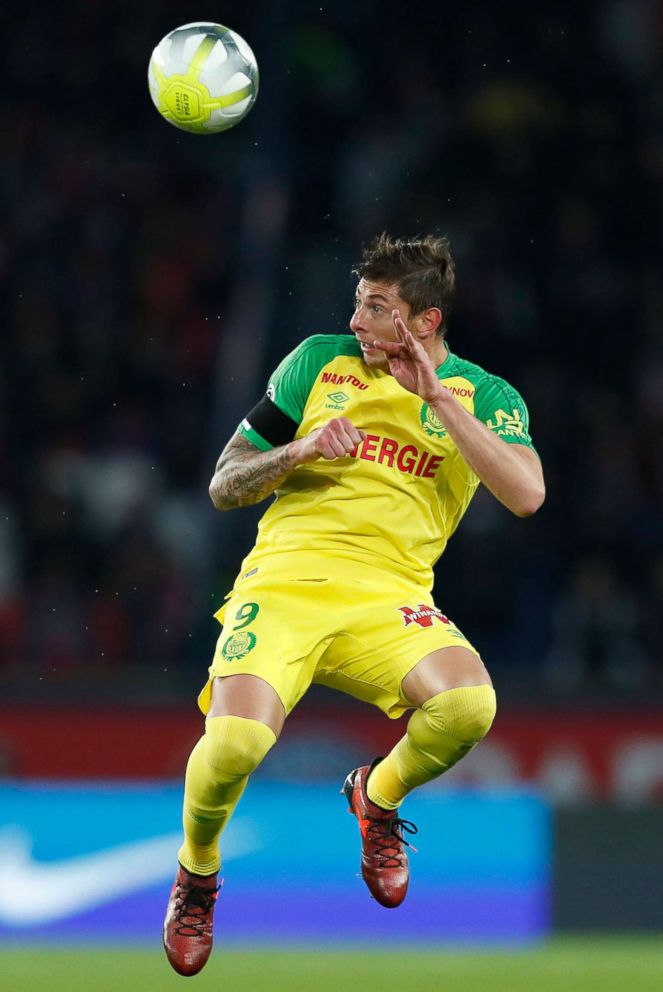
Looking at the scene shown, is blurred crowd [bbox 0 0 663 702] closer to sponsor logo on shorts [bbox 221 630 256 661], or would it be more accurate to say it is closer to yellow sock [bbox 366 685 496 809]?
yellow sock [bbox 366 685 496 809]

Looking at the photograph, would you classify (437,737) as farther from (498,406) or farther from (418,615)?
(498,406)

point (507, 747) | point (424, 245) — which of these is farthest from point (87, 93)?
point (424, 245)

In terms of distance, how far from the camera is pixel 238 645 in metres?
5.86

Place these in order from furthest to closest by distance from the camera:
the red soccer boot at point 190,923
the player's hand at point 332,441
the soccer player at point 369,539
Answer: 1. the red soccer boot at point 190,923
2. the soccer player at point 369,539
3. the player's hand at point 332,441

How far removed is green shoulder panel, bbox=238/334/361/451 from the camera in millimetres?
6129

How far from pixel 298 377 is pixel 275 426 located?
0.18m

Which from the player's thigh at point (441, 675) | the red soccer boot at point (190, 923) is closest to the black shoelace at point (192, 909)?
the red soccer boot at point (190, 923)

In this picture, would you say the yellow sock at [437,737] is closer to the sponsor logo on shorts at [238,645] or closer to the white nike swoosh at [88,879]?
the sponsor logo on shorts at [238,645]

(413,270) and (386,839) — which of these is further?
(386,839)

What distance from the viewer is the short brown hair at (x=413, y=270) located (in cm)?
599

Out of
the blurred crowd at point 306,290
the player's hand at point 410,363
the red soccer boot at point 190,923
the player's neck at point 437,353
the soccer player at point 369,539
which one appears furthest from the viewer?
the blurred crowd at point 306,290

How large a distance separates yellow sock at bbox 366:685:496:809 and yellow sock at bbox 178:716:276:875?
527 millimetres

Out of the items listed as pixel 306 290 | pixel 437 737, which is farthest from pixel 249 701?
pixel 306 290

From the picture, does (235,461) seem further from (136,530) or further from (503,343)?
(503,343)
